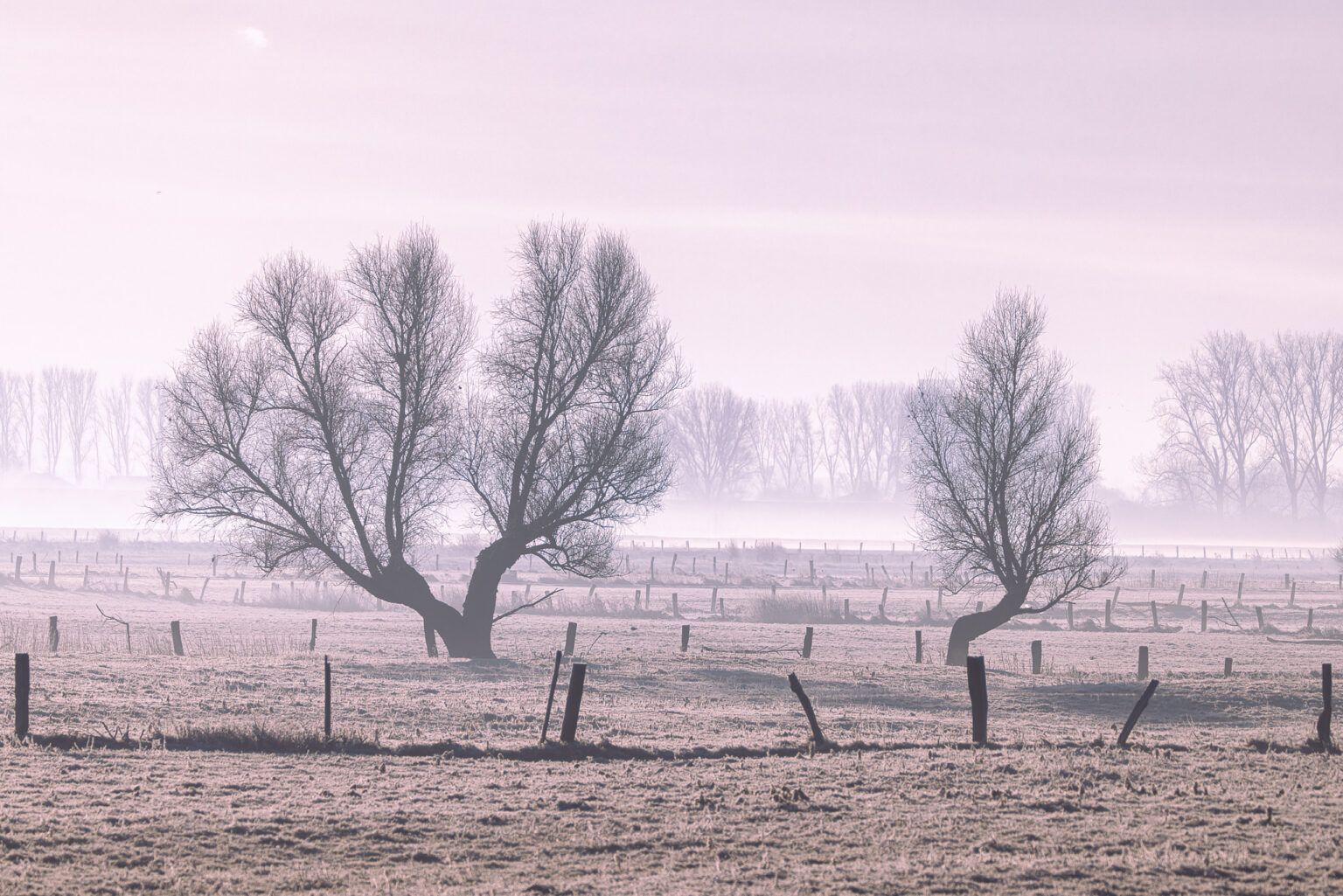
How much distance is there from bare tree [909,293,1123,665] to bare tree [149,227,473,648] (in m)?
14.2

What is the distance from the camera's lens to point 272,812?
11797mm

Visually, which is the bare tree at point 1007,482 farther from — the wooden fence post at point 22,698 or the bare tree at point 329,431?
the wooden fence post at point 22,698

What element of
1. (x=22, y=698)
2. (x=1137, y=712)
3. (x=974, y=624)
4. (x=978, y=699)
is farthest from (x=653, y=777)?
(x=974, y=624)

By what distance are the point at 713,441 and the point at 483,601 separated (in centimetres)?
11992

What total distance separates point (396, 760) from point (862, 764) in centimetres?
580

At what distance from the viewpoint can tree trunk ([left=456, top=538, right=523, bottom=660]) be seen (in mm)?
34125

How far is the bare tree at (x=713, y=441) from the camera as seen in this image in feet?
500

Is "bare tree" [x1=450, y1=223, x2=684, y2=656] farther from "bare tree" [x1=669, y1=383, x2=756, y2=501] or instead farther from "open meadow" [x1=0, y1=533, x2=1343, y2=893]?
"bare tree" [x1=669, y1=383, x2=756, y2=501]

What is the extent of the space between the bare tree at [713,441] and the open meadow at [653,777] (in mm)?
117869

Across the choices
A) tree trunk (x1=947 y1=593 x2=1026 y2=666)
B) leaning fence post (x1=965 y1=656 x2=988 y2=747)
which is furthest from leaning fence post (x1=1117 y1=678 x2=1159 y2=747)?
tree trunk (x1=947 y1=593 x2=1026 y2=666)

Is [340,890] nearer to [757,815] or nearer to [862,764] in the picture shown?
[757,815]

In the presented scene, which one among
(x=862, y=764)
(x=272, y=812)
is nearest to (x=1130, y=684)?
(x=862, y=764)

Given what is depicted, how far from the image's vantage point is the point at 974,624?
35594 millimetres

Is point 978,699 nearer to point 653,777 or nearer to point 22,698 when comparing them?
point 653,777
